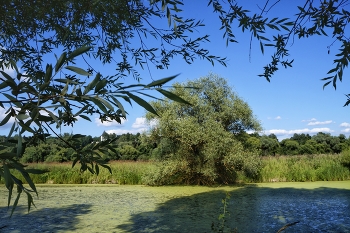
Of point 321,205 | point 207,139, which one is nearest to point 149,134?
point 207,139

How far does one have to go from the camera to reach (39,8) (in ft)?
7.30

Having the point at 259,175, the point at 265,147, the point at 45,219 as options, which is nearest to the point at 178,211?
the point at 45,219

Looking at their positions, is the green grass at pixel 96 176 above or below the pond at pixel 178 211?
above

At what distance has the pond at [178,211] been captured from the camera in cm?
447

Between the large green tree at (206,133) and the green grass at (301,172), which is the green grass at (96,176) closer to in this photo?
the large green tree at (206,133)

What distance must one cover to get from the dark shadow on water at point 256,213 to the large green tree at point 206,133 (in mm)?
1723

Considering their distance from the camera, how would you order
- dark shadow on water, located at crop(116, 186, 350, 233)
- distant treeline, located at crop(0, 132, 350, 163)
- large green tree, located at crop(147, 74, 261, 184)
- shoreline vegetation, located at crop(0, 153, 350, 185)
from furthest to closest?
1. distant treeline, located at crop(0, 132, 350, 163)
2. shoreline vegetation, located at crop(0, 153, 350, 185)
3. large green tree, located at crop(147, 74, 261, 184)
4. dark shadow on water, located at crop(116, 186, 350, 233)

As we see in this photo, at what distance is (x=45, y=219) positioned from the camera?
16.8 ft

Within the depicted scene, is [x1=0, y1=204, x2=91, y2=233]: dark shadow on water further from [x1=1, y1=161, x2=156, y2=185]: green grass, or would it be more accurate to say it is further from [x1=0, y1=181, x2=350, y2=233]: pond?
[x1=1, y1=161, x2=156, y2=185]: green grass

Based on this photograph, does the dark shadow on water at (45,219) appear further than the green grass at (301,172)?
No

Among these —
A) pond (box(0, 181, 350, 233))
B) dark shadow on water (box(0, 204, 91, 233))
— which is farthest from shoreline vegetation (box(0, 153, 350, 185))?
dark shadow on water (box(0, 204, 91, 233))

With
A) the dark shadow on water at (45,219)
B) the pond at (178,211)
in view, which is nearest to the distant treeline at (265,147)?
the pond at (178,211)

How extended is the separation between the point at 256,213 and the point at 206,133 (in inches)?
166

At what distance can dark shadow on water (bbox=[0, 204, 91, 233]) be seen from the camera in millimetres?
4521
